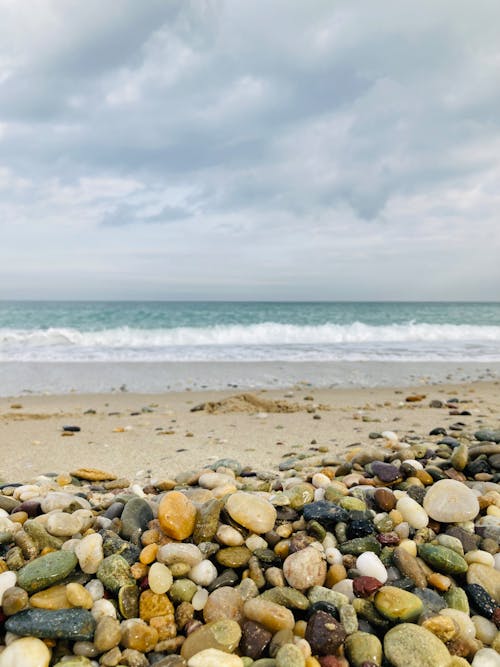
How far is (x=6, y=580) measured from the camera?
5.43 ft

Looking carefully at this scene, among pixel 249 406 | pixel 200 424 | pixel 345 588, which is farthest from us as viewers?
pixel 249 406

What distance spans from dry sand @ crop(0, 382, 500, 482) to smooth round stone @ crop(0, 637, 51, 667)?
1911 mm

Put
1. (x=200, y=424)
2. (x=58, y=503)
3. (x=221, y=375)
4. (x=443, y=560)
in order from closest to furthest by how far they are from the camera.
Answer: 1. (x=443, y=560)
2. (x=58, y=503)
3. (x=200, y=424)
4. (x=221, y=375)

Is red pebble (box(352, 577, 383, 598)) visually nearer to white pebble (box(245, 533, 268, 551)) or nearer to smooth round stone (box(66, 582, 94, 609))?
white pebble (box(245, 533, 268, 551))

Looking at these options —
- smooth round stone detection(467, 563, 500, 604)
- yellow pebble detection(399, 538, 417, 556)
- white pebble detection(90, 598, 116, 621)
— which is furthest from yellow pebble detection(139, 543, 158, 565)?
smooth round stone detection(467, 563, 500, 604)

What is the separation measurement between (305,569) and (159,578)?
56 cm

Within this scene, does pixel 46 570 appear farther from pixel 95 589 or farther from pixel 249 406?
pixel 249 406

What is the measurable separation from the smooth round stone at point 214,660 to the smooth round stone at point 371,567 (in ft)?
2.02

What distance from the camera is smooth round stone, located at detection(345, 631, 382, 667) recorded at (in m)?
1.51

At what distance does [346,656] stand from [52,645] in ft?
3.20

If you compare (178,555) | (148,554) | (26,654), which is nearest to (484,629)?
(178,555)

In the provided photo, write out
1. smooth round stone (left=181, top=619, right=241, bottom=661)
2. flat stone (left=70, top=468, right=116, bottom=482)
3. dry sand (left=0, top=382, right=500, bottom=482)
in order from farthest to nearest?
dry sand (left=0, top=382, right=500, bottom=482) < flat stone (left=70, top=468, right=116, bottom=482) < smooth round stone (left=181, top=619, right=241, bottom=661)

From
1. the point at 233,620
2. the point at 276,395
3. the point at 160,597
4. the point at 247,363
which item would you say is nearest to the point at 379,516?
the point at 233,620

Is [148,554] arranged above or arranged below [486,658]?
above
